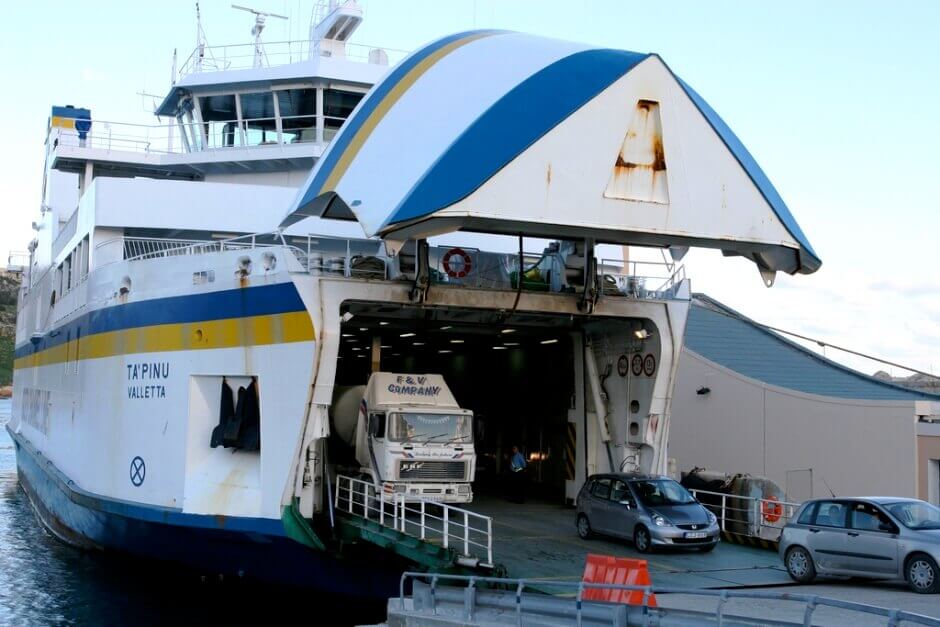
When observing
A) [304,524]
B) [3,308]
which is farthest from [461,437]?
[3,308]

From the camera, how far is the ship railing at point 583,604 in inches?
371

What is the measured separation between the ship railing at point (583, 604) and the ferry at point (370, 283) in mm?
1191

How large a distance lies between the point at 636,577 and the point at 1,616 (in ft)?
43.7

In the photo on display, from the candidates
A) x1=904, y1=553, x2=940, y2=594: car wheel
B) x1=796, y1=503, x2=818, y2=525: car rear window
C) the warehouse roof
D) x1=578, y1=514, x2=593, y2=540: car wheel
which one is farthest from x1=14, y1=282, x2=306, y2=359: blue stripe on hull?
the warehouse roof

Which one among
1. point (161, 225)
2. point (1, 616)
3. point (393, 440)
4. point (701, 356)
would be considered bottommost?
point (1, 616)

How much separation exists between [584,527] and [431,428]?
334 cm

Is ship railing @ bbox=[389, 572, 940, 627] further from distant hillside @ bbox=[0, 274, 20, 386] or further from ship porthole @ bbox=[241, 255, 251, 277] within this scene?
distant hillside @ bbox=[0, 274, 20, 386]

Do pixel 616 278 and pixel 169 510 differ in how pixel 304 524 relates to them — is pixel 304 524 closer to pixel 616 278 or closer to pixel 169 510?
pixel 169 510

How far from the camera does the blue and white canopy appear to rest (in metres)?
15.3

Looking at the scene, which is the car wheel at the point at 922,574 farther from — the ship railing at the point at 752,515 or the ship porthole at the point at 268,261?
the ship porthole at the point at 268,261

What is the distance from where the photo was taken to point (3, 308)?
159250 millimetres

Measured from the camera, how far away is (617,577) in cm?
1271

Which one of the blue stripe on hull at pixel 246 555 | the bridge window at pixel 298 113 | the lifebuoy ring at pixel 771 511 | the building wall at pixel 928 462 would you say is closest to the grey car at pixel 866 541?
the lifebuoy ring at pixel 771 511

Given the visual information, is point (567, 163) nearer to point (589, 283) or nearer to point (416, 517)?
point (589, 283)
